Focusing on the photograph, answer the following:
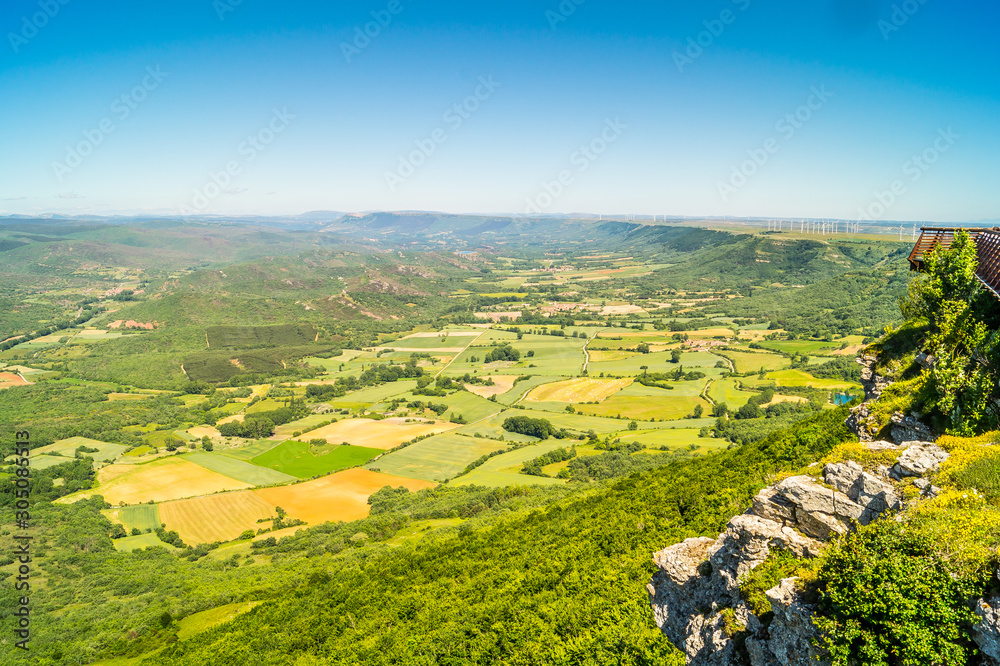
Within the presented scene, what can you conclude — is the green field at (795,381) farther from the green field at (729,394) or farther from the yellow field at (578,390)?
the yellow field at (578,390)

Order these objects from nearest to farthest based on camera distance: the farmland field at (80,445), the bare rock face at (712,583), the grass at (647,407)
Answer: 1. the bare rock face at (712,583)
2. the farmland field at (80,445)
3. the grass at (647,407)

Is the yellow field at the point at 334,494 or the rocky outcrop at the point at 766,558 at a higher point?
the rocky outcrop at the point at 766,558

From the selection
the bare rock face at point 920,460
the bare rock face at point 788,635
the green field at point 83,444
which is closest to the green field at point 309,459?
the green field at point 83,444

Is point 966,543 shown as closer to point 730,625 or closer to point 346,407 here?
point 730,625

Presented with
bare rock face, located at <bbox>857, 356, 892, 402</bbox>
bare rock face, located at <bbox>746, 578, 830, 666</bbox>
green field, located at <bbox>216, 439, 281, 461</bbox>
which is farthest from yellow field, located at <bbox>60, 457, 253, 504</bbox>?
bare rock face, located at <bbox>746, 578, 830, 666</bbox>

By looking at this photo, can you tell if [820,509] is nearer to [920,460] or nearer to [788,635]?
[920,460]

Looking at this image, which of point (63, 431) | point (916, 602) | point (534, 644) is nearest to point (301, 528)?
point (534, 644)

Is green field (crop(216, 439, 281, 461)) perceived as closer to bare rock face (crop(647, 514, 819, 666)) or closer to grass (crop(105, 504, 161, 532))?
grass (crop(105, 504, 161, 532))
